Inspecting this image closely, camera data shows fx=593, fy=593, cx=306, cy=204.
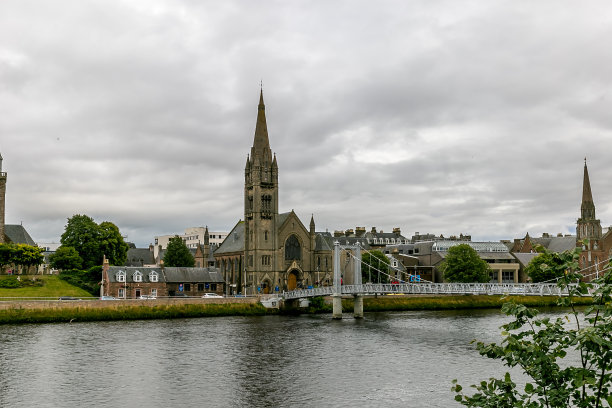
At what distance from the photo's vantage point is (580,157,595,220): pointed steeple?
121188 mm

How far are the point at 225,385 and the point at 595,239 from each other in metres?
107

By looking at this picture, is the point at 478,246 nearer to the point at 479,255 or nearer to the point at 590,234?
the point at 479,255

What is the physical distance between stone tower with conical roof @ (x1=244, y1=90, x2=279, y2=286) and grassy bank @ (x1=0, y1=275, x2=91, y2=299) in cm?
2879

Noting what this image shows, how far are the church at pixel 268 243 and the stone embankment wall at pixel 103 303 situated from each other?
728 inches

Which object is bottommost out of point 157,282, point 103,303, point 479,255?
point 103,303

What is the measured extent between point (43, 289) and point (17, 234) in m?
30.0

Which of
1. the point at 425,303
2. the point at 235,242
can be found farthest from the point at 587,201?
the point at 235,242

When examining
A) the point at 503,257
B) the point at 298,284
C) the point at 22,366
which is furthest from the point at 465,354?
the point at 503,257

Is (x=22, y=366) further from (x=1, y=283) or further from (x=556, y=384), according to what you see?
(x=1, y=283)

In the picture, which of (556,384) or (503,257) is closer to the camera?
(556,384)

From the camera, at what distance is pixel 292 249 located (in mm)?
102938

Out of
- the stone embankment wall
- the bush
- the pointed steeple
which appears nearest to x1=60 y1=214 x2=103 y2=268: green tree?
the bush

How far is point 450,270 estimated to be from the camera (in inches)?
3745

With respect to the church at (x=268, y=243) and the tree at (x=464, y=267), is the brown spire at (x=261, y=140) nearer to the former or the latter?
the church at (x=268, y=243)
